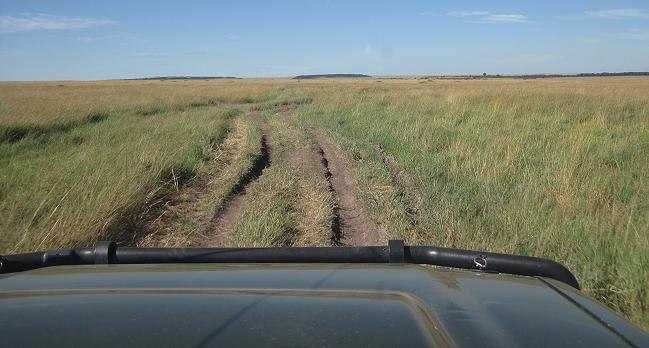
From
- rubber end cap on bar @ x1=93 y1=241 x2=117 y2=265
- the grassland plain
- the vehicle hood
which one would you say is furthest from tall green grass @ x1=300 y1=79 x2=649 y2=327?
rubber end cap on bar @ x1=93 y1=241 x2=117 y2=265

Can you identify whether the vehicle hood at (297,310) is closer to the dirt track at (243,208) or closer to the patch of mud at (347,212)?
the dirt track at (243,208)

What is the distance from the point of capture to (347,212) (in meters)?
6.82

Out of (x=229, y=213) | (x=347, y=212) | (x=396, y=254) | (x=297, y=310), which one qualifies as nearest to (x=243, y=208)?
(x=229, y=213)

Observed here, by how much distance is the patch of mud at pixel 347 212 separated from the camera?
580cm

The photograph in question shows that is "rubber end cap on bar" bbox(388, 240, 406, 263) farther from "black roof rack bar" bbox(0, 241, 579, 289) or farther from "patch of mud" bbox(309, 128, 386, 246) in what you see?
"patch of mud" bbox(309, 128, 386, 246)

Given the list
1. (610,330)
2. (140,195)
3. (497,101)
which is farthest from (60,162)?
(497,101)

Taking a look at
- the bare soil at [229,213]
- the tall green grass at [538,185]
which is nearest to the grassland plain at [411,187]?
the tall green grass at [538,185]

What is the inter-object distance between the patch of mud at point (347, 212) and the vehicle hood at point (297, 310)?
358 centimetres

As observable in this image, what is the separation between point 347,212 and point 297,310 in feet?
17.1

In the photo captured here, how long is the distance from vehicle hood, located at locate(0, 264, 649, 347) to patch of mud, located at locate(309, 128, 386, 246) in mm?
3584

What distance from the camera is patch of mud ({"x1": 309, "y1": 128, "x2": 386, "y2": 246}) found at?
19.0 feet

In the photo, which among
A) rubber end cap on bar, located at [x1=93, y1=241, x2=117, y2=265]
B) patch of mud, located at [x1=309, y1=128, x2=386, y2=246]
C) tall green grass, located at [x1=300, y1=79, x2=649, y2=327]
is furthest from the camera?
patch of mud, located at [x1=309, y1=128, x2=386, y2=246]

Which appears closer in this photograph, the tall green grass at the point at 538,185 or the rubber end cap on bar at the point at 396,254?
the rubber end cap on bar at the point at 396,254

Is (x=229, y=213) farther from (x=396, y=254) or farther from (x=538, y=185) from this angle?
(x=396, y=254)
